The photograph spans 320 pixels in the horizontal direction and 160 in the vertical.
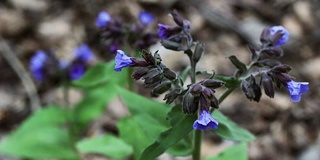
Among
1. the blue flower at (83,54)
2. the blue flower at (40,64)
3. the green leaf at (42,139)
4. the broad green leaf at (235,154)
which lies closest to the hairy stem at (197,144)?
the broad green leaf at (235,154)

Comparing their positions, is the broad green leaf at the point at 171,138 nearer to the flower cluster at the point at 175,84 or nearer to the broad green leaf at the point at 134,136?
the flower cluster at the point at 175,84

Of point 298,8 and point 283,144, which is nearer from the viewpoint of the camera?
point 283,144

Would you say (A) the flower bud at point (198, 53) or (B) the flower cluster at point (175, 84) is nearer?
(B) the flower cluster at point (175, 84)

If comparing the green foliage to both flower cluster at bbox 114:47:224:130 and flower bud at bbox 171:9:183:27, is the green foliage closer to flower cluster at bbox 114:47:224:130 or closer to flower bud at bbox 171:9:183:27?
flower cluster at bbox 114:47:224:130

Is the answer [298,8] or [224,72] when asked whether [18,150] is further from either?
[298,8]

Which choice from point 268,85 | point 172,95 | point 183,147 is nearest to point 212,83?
point 172,95

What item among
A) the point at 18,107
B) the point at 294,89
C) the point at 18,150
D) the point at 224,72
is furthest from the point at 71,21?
the point at 294,89

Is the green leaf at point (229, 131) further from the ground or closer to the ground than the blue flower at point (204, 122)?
further from the ground
